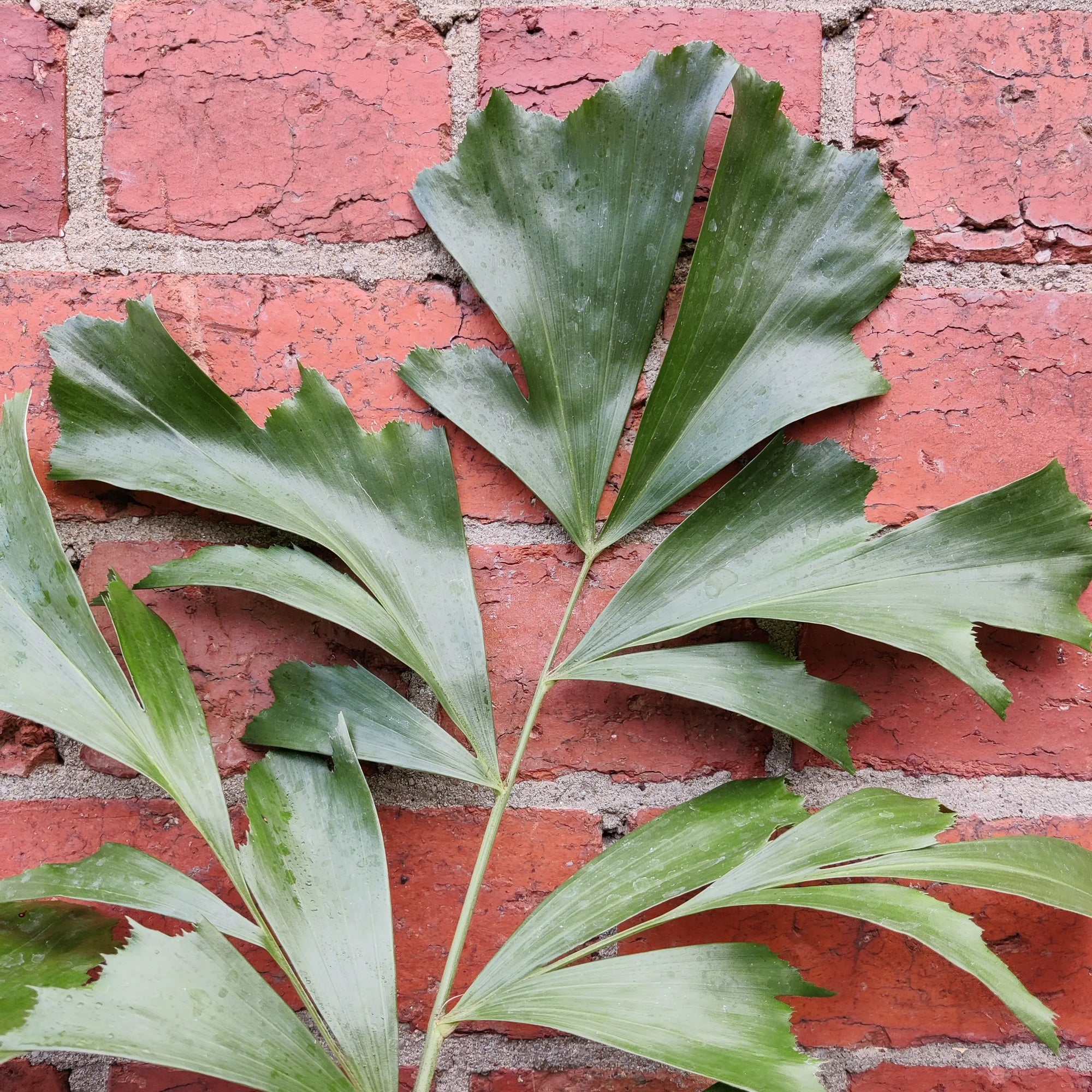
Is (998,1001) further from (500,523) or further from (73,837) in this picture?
(73,837)

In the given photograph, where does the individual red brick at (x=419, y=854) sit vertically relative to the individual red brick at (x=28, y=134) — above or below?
below

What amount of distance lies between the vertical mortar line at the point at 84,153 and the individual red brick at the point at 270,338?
20 millimetres

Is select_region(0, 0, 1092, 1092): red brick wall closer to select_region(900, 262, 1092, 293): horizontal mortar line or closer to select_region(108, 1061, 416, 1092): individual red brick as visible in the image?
select_region(900, 262, 1092, 293): horizontal mortar line

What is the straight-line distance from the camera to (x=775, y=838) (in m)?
0.41

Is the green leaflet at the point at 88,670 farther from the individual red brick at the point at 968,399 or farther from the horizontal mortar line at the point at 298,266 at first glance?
the individual red brick at the point at 968,399

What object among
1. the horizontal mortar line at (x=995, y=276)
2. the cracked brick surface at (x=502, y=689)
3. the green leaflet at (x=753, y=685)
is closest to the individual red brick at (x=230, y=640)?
the cracked brick surface at (x=502, y=689)

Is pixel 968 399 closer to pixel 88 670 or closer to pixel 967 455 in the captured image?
pixel 967 455

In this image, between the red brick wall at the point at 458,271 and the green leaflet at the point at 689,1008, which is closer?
the green leaflet at the point at 689,1008

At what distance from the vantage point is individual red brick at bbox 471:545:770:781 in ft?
1.57

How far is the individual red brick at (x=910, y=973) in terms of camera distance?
0.47 meters

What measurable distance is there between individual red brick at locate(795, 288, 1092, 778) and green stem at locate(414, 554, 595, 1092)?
134 mm

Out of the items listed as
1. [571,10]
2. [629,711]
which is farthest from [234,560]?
[571,10]

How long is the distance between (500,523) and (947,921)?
0.28 metres

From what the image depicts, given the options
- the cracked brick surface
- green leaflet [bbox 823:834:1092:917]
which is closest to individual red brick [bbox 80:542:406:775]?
the cracked brick surface
